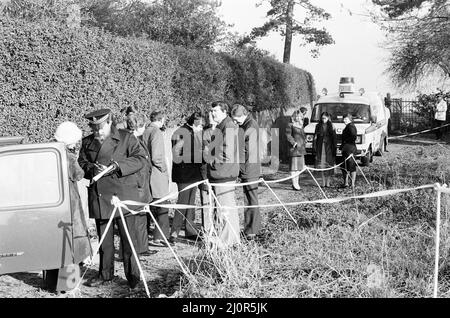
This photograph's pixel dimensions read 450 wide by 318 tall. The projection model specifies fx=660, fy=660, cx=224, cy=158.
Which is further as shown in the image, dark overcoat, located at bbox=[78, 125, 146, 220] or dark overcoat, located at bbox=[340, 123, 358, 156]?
dark overcoat, located at bbox=[340, 123, 358, 156]

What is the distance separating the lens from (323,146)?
1473 cm

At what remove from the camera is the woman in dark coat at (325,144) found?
1467 cm

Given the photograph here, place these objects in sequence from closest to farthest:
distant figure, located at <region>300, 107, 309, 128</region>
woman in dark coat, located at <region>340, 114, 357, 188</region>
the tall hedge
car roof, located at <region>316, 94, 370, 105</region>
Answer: the tall hedge < woman in dark coat, located at <region>340, 114, 357, 188</region> < distant figure, located at <region>300, 107, 309, 128</region> < car roof, located at <region>316, 94, 370, 105</region>

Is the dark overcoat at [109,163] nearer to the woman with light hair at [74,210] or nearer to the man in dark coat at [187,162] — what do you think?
the woman with light hair at [74,210]

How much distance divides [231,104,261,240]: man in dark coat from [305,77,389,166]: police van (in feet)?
27.4

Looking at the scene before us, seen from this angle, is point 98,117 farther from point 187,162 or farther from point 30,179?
point 187,162

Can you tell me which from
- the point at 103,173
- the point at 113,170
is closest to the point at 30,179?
the point at 103,173

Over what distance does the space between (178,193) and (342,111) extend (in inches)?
443

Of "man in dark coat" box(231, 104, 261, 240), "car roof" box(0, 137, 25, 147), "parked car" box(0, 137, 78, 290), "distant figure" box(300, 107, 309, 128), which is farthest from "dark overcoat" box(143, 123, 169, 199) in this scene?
"distant figure" box(300, 107, 309, 128)

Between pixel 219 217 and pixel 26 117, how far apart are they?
12.4ft

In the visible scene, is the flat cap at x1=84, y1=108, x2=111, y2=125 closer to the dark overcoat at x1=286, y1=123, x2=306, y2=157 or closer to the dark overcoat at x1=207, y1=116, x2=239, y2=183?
the dark overcoat at x1=207, y1=116, x2=239, y2=183

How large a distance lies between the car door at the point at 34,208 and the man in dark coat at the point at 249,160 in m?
3.18

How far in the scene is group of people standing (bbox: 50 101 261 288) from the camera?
7055 millimetres
